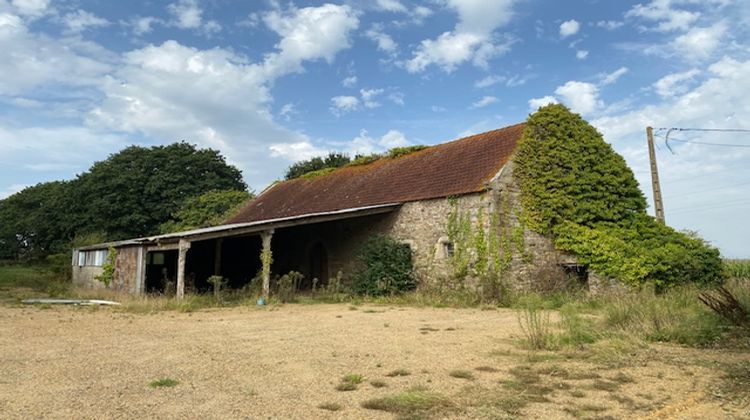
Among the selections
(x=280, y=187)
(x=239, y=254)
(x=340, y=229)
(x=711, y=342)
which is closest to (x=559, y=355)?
(x=711, y=342)

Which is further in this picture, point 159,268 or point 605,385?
point 159,268

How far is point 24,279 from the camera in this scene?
22953mm

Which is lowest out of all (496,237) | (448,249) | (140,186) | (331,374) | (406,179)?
(331,374)

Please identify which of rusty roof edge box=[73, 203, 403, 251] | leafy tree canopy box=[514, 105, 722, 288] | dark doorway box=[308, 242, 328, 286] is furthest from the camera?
dark doorway box=[308, 242, 328, 286]

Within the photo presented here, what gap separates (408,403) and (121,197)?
115ft

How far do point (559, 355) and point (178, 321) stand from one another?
7.25 metres

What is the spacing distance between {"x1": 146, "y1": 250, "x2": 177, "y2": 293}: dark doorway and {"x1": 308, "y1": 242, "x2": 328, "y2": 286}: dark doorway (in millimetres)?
4865

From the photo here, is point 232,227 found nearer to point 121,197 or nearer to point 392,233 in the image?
point 392,233

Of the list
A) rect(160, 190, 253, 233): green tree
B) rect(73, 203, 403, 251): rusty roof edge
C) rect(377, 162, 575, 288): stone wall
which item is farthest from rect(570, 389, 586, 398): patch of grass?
rect(160, 190, 253, 233): green tree

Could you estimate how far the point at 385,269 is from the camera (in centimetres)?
1512

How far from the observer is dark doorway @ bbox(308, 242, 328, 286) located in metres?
19.0

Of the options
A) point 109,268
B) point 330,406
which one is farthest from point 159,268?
point 330,406

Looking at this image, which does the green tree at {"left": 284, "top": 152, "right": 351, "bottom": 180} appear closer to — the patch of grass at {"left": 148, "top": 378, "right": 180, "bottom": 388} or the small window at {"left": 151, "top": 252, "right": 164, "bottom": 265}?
the small window at {"left": 151, "top": 252, "right": 164, "bottom": 265}

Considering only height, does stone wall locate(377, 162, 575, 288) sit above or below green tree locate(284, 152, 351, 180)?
below
